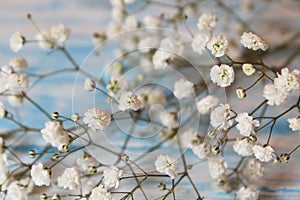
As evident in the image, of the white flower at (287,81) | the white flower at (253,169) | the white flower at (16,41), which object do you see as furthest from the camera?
the white flower at (16,41)

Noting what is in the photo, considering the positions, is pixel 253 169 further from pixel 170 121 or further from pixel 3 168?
pixel 3 168

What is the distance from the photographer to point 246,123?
723mm

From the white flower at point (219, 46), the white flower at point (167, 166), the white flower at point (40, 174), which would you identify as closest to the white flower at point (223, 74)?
the white flower at point (219, 46)

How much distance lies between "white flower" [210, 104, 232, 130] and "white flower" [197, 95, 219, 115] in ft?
0.20

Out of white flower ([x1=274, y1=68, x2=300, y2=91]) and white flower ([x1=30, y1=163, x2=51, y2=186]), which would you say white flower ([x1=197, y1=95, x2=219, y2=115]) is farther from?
white flower ([x1=30, y1=163, x2=51, y2=186])

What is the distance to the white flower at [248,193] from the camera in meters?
0.80

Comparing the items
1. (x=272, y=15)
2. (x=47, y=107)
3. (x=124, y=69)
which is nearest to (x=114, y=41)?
(x=124, y=69)

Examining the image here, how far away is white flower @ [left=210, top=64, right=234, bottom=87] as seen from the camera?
2.39 feet

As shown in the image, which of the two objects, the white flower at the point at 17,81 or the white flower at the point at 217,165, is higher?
the white flower at the point at 17,81

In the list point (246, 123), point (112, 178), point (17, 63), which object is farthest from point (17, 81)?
point (246, 123)

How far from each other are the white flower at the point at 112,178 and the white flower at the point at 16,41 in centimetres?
29

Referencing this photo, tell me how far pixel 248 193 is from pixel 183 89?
183 mm

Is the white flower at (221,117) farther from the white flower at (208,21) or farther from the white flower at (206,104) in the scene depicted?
the white flower at (208,21)

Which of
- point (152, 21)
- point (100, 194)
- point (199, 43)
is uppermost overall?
point (152, 21)
